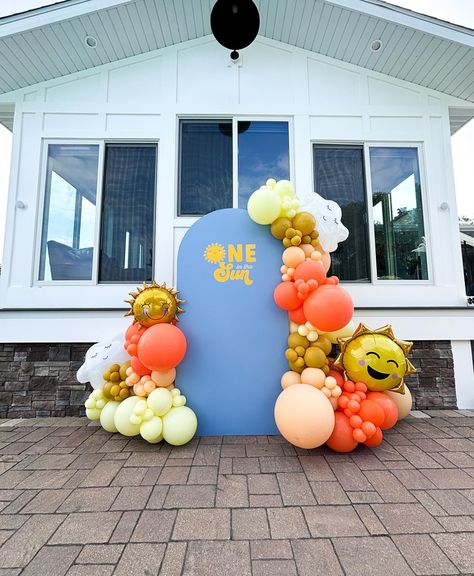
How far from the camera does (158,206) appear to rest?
3.68 meters

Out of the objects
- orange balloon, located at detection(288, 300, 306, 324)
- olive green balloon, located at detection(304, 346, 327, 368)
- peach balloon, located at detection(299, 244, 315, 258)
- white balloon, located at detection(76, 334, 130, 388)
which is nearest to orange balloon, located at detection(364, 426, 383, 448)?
olive green balloon, located at detection(304, 346, 327, 368)

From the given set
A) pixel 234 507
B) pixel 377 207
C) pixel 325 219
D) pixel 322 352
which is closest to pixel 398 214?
pixel 377 207

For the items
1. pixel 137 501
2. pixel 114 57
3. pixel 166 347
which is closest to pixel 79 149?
pixel 114 57

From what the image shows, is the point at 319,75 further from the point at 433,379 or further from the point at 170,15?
the point at 433,379

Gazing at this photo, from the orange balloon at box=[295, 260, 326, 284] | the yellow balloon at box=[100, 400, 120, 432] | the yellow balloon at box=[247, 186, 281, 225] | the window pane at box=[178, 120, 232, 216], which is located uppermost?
the window pane at box=[178, 120, 232, 216]

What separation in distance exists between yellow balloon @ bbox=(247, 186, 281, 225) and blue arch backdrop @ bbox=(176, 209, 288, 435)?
0.17 meters

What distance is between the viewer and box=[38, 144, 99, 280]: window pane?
3670 mm

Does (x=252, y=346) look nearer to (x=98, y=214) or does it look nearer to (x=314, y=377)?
(x=314, y=377)

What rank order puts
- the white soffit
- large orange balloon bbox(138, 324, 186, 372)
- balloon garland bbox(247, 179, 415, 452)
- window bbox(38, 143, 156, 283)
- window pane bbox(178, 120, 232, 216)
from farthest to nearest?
window pane bbox(178, 120, 232, 216)
window bbox(38, 143, 156, 283)
the white soffit
large orange balloon bbox(138, 324, 186, 372)
balloon garland bbox(247, 179, 415, 452)

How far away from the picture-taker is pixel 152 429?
2.46 meters

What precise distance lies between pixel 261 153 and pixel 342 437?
3.32 metres

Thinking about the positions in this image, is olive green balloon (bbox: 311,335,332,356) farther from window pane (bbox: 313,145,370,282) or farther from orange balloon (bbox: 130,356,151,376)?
orange balloon (bbox: 130,356,151,376)

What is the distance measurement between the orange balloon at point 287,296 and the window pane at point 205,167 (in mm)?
1575

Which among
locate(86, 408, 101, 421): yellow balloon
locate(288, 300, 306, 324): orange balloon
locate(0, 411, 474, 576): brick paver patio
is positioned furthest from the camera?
locate(86, 408, 101, 421): yellow balloon
